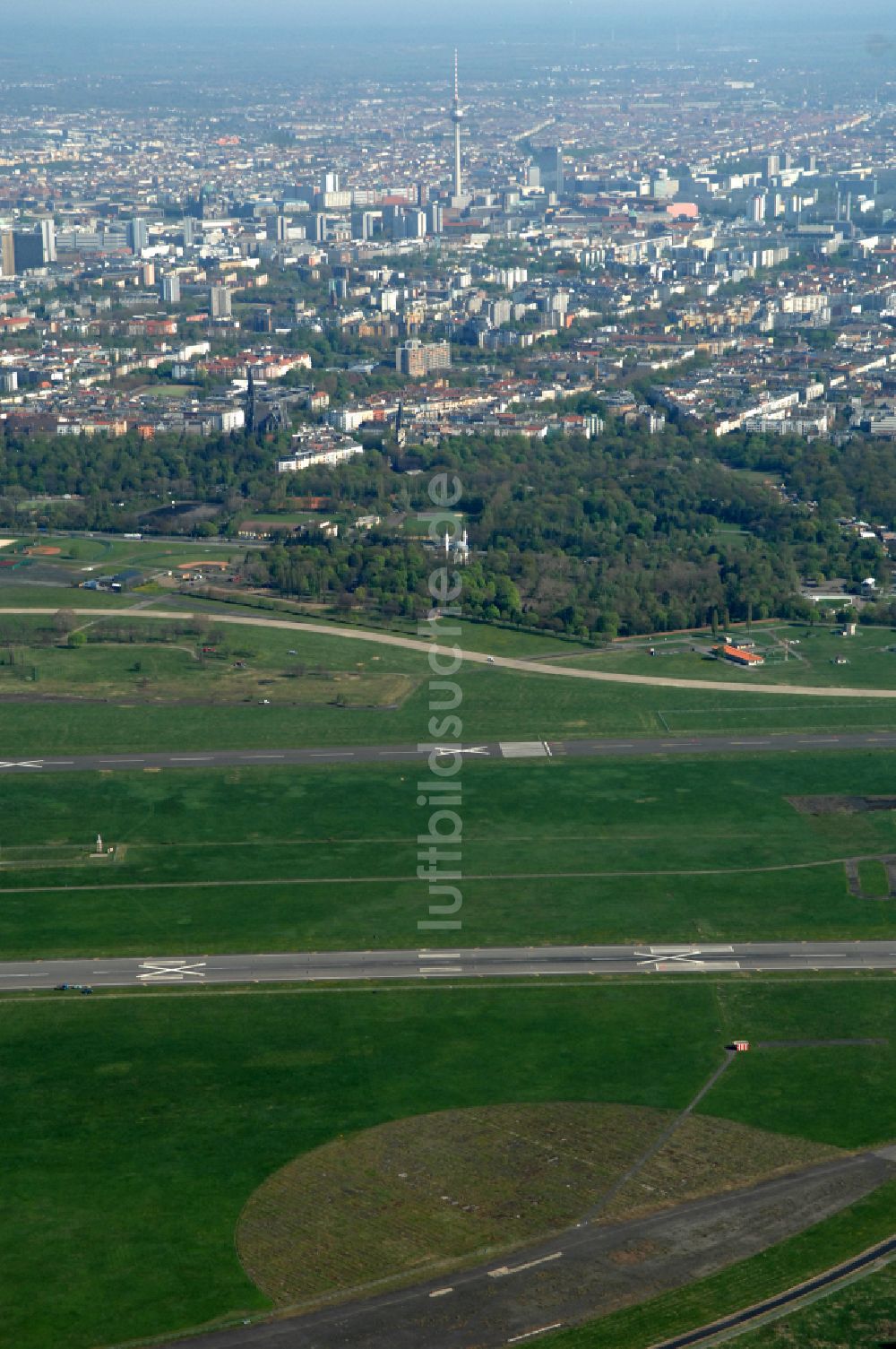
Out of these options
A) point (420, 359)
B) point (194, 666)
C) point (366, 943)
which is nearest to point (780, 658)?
point (194, 666)

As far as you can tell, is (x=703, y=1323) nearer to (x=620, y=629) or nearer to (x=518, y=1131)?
(x=518, y=1131)

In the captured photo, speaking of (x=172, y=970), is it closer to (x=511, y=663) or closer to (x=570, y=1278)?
(x=570, y=1278)

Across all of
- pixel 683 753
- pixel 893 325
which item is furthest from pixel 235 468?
pixel 893 325

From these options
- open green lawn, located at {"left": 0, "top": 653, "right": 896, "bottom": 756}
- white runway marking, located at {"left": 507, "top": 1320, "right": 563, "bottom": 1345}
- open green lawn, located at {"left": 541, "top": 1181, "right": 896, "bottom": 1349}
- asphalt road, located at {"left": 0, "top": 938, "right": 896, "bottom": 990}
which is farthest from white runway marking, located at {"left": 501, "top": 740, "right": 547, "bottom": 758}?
white runway marking, located at {"left": 507, "top": 1320, "right": 563, "bottom": 1345}

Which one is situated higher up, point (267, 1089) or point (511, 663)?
point (267, 1089)

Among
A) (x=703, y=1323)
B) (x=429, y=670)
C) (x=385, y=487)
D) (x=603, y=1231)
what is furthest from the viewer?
(x=385, y=487)

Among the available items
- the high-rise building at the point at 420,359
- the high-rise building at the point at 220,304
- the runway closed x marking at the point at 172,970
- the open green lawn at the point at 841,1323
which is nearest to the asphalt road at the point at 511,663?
the runway closed x marking at the point at 172,970

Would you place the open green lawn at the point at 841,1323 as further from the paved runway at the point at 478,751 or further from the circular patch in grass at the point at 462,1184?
the paved runway at the point at 478,751
